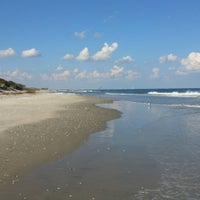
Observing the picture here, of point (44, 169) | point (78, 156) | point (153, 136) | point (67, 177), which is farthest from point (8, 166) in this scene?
point (153, 136)

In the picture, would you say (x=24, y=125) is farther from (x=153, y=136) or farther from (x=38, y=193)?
(x=38, y=193)

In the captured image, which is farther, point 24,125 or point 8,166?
point 24,125

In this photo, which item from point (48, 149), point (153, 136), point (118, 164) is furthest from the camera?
point (153, 136)

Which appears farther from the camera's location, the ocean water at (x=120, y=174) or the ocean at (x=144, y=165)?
the ocean at (x=144, y=165)

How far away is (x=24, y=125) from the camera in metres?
22.2

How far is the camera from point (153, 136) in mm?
20062

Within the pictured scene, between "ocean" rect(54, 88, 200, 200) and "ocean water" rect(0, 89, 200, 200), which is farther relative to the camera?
"ocean" rect(54, 88, 200, 200)

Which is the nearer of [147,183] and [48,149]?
[147,183]

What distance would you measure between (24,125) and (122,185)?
1309 cm

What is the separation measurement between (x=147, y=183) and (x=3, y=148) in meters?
6.79

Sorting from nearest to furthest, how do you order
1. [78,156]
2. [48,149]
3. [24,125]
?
1. [78,156]
2. [48,149]
3. [24,125]

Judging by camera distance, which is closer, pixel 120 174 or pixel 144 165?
pixel 120 174

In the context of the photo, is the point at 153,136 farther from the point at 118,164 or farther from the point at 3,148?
the point at 3,148

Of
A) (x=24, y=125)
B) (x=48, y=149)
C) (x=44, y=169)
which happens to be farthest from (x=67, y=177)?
(x=24, y=125)
